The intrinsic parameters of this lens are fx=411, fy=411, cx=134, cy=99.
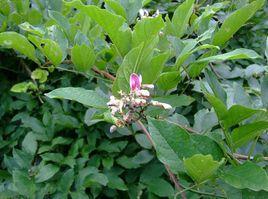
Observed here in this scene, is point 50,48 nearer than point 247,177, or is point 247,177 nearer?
point 247,177


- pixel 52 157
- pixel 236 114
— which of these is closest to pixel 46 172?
pixel 52 157

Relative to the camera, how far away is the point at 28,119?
48.1 inches

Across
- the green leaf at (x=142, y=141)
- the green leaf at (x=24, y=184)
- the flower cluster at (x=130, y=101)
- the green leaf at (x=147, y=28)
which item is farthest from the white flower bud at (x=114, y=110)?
the green leaf at (x=24, y=184)

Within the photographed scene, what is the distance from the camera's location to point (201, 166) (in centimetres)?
58

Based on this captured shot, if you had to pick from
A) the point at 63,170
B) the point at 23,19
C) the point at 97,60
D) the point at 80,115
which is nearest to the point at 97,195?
the point at 63,170

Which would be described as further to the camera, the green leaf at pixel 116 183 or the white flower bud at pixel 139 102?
the green leaf at pixel 116 183

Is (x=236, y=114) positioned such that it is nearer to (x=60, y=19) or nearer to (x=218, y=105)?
(x=218, y=105)

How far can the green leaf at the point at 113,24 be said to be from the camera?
70 cm

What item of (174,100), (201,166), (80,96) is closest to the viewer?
(201,166)

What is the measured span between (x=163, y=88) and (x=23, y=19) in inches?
22.2

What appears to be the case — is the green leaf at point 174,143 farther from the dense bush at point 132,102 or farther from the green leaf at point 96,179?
the green leaf at point 96,179

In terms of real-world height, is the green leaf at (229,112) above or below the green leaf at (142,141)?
above

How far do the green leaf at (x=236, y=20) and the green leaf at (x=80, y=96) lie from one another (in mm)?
265

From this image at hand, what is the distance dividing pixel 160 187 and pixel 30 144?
390 millimetres
